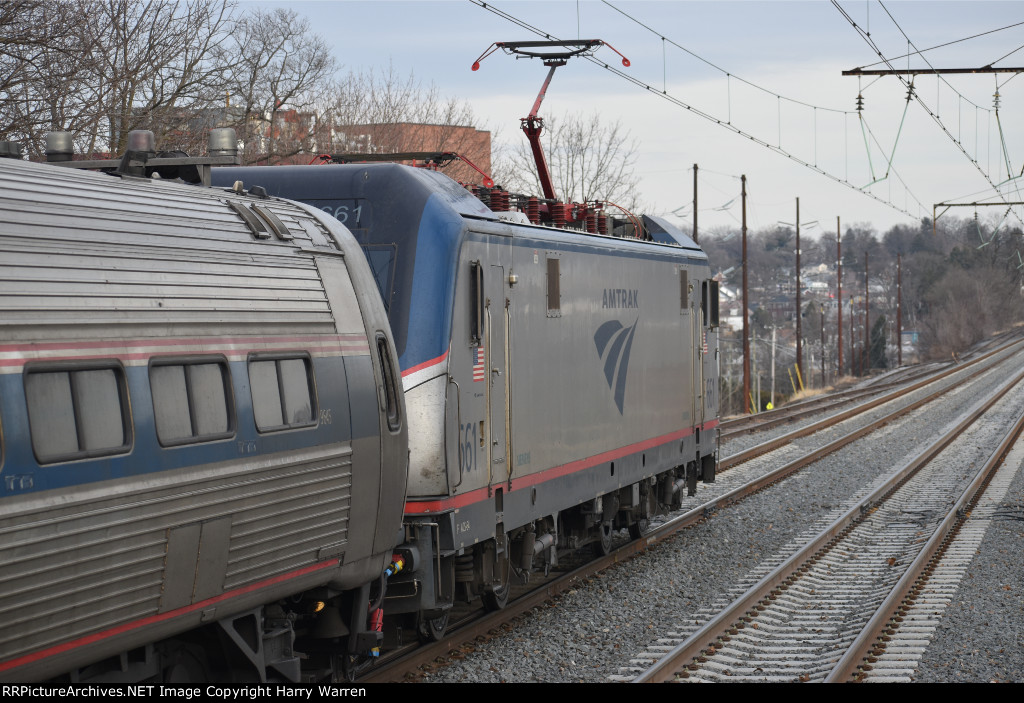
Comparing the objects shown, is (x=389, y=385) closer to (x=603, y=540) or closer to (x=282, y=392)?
(x=282, y=392)

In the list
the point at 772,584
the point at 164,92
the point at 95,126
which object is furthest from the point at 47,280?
the point at 164,92

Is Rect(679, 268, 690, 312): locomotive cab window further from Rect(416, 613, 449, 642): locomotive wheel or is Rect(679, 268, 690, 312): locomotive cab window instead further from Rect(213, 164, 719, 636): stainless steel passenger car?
Rect(416, 613, 449, 642): locomotive wheel

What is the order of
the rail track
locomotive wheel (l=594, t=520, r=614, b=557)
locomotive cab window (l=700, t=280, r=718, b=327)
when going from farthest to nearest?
locomotive cab window (l=700, t=280, r=718, b=327) < locomotive wheel (l=594, t=520, r=614, b=557) < the rail track

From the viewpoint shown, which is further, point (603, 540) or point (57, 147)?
point (603, 540)

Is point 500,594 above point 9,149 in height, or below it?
below

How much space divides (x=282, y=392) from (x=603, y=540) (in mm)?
7424

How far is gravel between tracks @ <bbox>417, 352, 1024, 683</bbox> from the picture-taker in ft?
29.9

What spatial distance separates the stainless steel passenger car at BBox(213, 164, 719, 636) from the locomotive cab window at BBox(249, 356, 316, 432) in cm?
194

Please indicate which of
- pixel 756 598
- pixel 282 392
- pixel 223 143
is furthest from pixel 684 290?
pixel 282 392

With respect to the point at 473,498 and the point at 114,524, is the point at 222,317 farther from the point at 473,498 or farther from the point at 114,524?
the point at 473,498

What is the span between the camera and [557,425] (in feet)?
35.3

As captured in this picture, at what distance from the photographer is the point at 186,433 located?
218 inches

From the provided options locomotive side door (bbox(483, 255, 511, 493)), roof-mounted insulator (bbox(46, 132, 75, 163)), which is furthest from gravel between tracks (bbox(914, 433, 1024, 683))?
roof-mounted insulator (bbox(46, 132, 75, 163))
